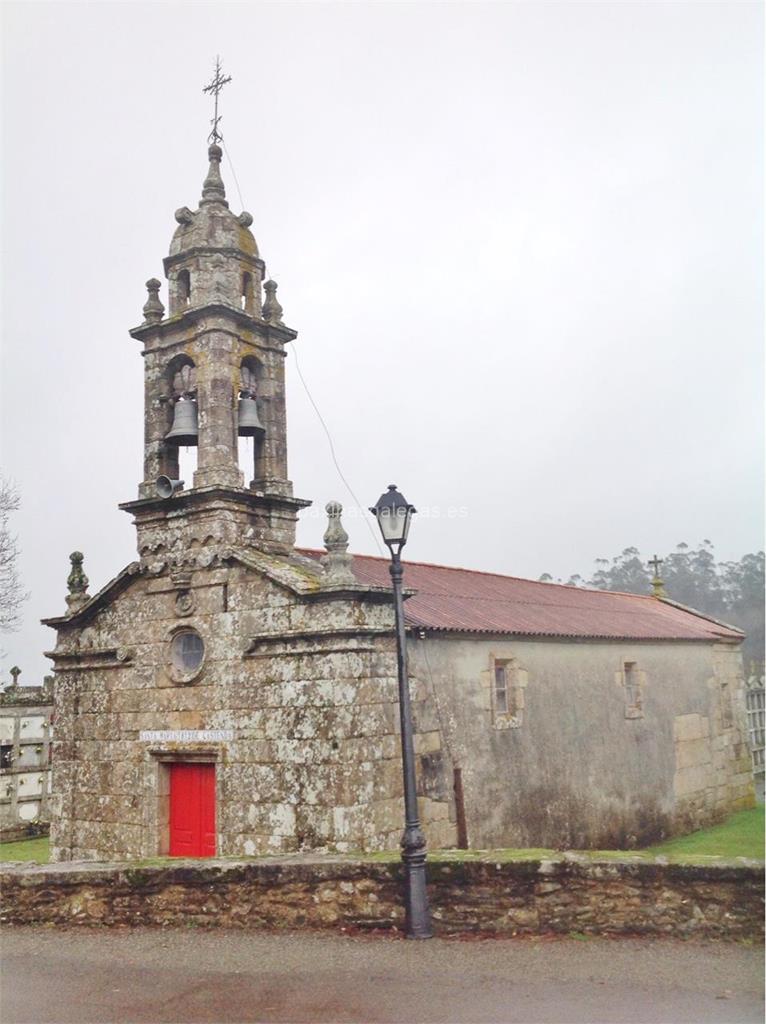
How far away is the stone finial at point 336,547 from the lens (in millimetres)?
11539

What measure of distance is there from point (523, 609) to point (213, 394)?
7.76 m

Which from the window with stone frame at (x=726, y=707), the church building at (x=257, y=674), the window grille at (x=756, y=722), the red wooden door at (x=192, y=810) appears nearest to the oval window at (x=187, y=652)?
the church building at (x=257, y=674)

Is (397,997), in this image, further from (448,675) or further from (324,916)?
(448,675)

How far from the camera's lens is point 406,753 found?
8203 mm

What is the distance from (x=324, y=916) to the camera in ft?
24.7

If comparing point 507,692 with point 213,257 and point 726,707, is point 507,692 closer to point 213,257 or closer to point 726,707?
point 213,257

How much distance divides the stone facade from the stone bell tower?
10176mm

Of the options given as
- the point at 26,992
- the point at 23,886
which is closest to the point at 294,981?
the point at 26,992

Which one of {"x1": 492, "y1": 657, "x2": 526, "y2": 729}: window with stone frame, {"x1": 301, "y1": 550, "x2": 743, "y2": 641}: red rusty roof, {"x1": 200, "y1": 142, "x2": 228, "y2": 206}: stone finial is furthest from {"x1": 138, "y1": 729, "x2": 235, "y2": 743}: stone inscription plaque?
{"x1": 200, "y1": 142, "x2": 228, "y2": 206}: stone finial

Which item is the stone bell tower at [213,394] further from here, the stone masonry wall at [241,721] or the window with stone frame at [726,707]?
the window with stone frame at [726,707]

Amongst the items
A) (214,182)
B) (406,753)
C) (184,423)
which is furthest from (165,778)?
(214,182)

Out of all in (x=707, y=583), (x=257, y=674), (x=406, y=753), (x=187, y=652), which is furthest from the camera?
(x=707, y=583)

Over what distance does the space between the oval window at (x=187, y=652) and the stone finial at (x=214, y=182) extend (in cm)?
694

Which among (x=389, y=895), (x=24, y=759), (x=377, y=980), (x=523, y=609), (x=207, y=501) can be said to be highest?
(x=207, y=501)
